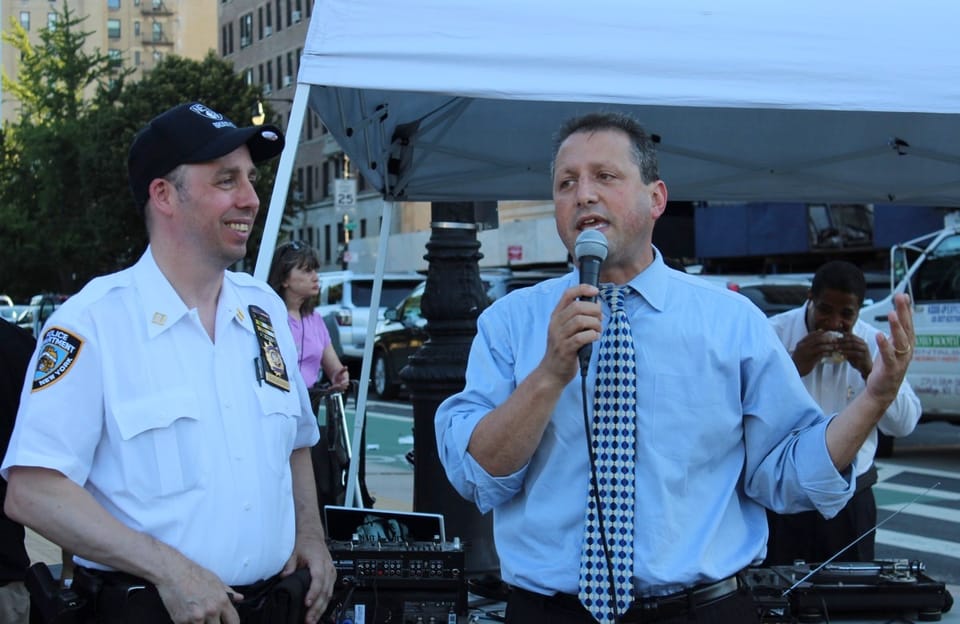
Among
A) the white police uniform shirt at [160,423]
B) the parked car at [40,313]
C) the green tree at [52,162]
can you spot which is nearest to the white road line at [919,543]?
the white police uniform shirt at [160,423]

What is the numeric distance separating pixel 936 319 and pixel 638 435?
11380 millimetres

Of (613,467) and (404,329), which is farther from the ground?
(404,329)

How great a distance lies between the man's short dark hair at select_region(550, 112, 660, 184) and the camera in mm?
2865

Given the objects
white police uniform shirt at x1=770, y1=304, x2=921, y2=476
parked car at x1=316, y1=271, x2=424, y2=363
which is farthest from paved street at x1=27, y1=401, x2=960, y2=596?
parked car at x1=316, y1=271, x2=424, y2=363

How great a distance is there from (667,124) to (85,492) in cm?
464

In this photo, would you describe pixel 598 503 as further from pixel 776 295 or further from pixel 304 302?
pixel 776 295

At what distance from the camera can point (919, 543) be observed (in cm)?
940

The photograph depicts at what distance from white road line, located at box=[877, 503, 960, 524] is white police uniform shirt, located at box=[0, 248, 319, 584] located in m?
8.21

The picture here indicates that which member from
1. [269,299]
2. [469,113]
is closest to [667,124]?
[469,113]

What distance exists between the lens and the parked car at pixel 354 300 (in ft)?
75.2

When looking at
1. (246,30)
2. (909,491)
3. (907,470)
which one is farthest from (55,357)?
(246,30)

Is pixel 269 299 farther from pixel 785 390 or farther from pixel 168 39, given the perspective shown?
pixel 168 39

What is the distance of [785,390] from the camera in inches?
111

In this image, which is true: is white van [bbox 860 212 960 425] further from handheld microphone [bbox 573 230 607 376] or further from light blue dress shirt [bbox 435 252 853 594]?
handheld microphone [bbox 573 230 607 376]
